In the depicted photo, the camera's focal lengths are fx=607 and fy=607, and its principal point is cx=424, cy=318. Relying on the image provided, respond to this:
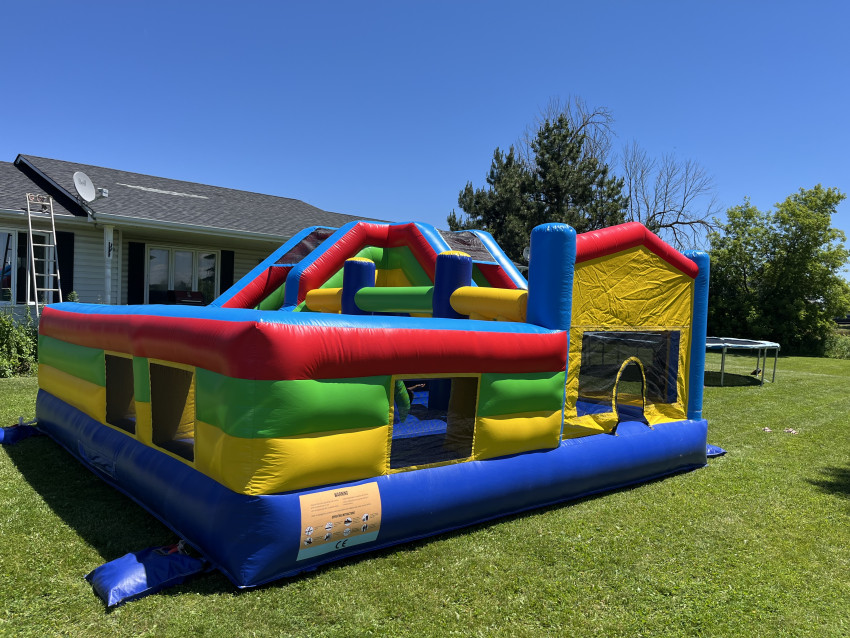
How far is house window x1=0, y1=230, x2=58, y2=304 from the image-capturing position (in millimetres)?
11430

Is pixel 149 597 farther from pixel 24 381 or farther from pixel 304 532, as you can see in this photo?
pixel 24 381

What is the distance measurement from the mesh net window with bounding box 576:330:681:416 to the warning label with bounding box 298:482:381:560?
2650 millimetres

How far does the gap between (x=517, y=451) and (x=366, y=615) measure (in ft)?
6.39

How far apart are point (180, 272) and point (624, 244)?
36.3 ft

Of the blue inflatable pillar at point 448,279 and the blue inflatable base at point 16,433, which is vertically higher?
the blue inflatable pillar at point 448,279

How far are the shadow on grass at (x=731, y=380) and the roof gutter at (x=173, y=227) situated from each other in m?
10.8

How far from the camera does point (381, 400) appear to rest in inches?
157

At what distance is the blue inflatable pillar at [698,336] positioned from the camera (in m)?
6.66

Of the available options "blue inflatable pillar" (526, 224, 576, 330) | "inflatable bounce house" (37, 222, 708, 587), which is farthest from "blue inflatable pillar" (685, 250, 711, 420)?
"blue inflatable pillar" (526, 224, 576, 330)

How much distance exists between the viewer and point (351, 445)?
382 centimetres

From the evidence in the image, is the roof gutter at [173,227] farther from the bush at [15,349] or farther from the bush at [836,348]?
the bush at [836,348]

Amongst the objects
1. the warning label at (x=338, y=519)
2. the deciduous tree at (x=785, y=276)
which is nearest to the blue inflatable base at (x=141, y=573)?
the warning label at (x=338, y=519)

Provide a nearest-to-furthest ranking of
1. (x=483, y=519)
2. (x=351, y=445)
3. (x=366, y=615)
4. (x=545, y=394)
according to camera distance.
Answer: (x=366, y=615) < (x=351, y=445) < (x=483, y=519) < (x=545, y=394)

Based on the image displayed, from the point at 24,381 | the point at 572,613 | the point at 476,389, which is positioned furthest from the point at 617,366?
the point at 24,381
